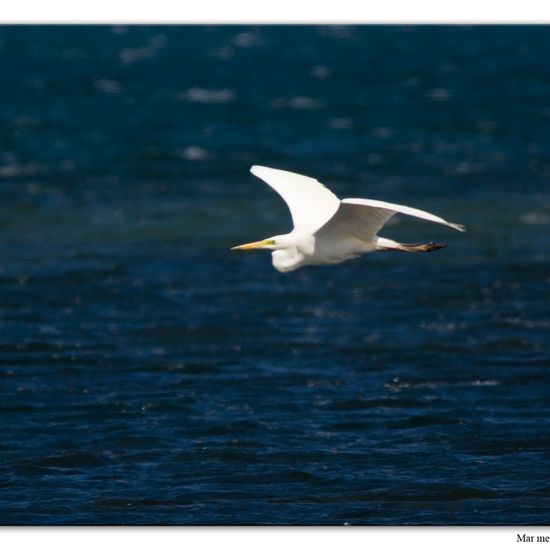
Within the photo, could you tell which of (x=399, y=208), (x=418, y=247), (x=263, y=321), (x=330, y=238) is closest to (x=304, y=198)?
(x=330, y=238)

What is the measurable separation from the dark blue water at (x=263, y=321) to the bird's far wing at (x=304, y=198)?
75.1 inches

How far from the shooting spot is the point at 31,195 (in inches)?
887

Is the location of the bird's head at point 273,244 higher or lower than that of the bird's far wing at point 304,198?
lower

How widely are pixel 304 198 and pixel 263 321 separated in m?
4.27

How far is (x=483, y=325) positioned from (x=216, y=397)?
11.9 ft

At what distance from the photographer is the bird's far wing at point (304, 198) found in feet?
36.4

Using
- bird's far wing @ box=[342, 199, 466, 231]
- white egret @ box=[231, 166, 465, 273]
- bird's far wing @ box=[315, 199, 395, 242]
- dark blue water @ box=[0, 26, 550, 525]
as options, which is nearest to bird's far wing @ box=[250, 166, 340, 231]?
white egret @ box=[231, 166, 465, 273]

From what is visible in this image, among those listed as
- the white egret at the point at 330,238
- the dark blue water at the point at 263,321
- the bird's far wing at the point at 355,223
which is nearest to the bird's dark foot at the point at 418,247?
the white egret at the point at 330,238

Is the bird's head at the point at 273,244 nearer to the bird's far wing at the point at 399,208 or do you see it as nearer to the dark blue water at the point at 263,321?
the bird's far wing at the point at 399,208

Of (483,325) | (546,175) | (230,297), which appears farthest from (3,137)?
(483,325)

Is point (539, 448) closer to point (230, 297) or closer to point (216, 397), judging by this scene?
point (216, 397)

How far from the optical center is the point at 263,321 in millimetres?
15633

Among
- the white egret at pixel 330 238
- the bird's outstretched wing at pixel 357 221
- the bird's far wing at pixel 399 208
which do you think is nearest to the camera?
the bird's far wing at pixel 399 208

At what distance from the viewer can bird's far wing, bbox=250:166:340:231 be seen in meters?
11.1
